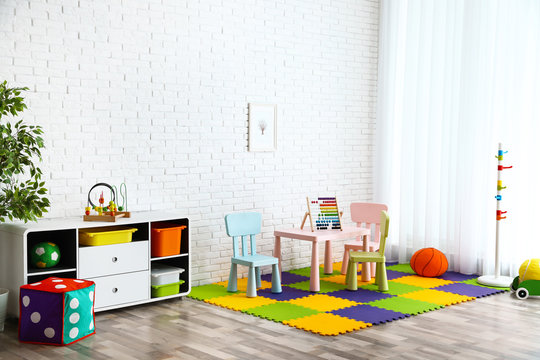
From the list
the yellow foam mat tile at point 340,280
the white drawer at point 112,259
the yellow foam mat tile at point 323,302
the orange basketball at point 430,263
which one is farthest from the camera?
the orange basketball at point 430,263

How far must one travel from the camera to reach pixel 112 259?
16.0 feet

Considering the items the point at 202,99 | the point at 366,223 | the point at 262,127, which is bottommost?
the point at 366,223

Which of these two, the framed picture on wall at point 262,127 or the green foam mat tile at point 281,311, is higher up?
the framed picture on wall at point 262,127

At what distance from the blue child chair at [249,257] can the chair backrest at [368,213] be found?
1.16m

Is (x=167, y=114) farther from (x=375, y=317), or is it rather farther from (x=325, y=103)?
(x=375, y=317)

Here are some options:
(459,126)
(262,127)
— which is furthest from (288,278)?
(459,126)

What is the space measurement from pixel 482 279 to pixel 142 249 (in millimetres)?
Answer: 3171

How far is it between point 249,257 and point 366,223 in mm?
1464

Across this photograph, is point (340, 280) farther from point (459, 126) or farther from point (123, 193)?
point (123, 193)

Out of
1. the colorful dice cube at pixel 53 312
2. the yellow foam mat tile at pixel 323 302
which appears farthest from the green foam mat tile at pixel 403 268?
the colorful dice cube at pixel 53 312

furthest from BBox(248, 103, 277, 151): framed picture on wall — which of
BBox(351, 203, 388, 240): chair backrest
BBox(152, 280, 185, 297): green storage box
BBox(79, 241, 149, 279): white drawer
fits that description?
BBox(79, 241, 149, 279): white drawer

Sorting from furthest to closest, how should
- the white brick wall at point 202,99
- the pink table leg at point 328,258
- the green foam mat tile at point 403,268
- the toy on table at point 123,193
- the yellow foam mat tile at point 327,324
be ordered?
the green foam mat tile at point 403,268 < the pink table leg at point 328,258 < the toy on table at point 123,193 < the white brick wall at point 202,99 < the yellow foam mat tile at point 327,324

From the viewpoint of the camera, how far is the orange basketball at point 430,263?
20.6 feet

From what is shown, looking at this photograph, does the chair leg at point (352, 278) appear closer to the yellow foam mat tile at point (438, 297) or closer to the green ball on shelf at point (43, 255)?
the yellow foam mat tile at point (438, 297)
